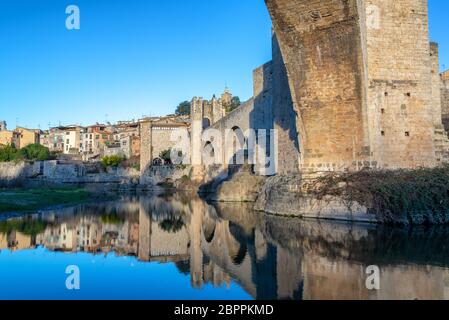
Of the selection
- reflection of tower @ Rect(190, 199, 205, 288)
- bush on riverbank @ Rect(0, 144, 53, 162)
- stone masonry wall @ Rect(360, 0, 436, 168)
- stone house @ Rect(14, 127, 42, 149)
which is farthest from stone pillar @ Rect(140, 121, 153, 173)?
stone house @ Rect(14, 127, 42, 149)

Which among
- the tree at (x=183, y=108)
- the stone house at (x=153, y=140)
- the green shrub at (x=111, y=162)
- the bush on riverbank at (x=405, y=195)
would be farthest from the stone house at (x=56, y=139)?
the bush on riverbank at (x=405, y=195)

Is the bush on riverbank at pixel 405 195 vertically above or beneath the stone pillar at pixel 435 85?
beneath

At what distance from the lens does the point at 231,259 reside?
8250 millimetres

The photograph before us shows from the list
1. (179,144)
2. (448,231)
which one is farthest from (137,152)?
(448,231)

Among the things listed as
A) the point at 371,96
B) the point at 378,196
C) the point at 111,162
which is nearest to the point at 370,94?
the point at 371,96

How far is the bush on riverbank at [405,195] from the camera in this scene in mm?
11172

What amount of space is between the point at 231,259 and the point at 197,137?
99.2 ft

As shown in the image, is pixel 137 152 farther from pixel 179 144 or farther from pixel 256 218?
pixel 256 218

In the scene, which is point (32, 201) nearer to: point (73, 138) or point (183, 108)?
point (183, 108)

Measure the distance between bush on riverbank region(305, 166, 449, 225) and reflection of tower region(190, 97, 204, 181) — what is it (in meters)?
25.0

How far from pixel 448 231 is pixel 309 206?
419cm

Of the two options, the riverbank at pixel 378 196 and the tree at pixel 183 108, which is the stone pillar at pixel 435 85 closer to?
the riverbank at pixel 378 196

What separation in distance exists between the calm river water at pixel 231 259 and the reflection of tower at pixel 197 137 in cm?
2325

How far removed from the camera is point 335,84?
493 inches
